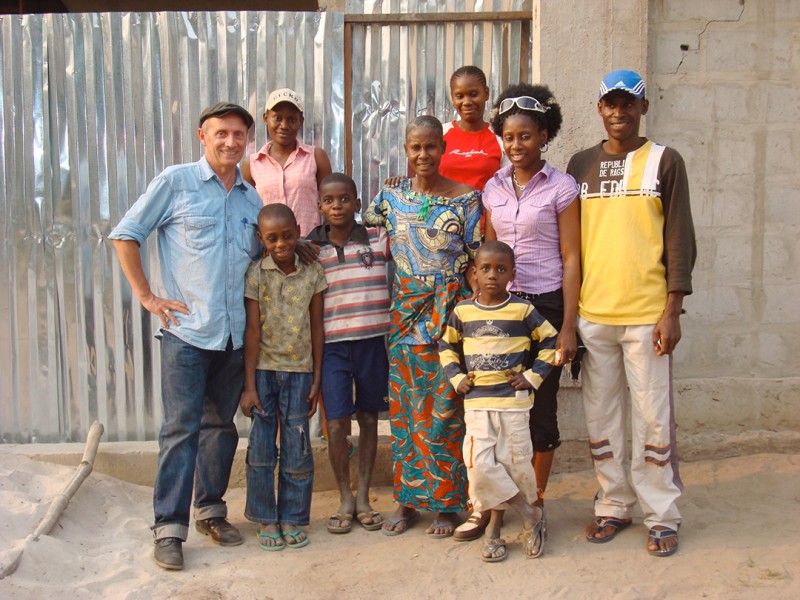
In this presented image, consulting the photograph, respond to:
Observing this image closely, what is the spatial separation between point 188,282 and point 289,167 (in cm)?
91

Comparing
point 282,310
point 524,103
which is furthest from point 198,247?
point 524,103

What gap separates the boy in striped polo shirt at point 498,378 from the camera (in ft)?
11.2

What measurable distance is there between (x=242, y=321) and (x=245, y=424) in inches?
53.1

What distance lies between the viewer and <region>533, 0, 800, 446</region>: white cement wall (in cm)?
441

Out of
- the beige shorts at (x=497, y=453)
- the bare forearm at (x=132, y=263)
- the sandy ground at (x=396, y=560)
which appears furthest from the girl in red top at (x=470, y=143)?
the sandy ground at (x=396, y=560)

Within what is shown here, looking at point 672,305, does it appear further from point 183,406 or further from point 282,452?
point 183,406

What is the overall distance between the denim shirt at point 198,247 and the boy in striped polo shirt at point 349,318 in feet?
1.39

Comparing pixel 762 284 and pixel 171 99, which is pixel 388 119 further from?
pixel 762 284

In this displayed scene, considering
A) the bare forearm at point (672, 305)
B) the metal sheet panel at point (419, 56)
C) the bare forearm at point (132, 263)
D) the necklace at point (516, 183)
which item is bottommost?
the bare forearm at point (672, 305)

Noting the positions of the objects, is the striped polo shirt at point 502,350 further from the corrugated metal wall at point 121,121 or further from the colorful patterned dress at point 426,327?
the corrugated metal wall at point 121,121

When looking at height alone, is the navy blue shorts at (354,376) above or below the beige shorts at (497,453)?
above

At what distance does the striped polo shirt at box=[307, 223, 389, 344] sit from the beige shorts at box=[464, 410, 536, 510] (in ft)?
2.22

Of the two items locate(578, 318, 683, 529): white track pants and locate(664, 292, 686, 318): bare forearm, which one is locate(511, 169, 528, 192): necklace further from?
locate(664, 292, 686, 318): bare forearm

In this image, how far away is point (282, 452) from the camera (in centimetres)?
377
